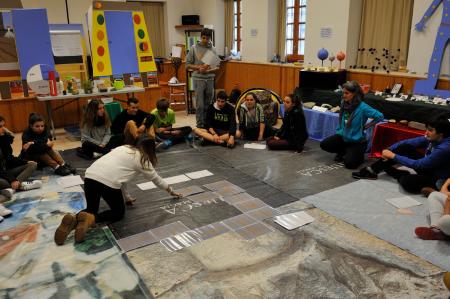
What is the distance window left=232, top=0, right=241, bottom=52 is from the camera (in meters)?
9.27

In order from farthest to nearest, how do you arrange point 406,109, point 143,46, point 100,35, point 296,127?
point 143,46, point 100,35, point 296,127, point 406,109

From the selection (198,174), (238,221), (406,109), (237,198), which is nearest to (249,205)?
(237,198)

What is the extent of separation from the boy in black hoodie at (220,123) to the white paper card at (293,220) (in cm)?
206

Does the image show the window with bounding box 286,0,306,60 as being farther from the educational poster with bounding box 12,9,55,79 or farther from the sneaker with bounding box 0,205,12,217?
the sneaker with bounding box 0,205,12,217

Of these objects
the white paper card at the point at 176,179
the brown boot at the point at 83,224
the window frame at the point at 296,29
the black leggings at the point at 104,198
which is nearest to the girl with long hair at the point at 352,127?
the white paper card at the point at 176,179

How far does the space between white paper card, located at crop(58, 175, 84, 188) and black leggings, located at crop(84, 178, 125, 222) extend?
1033 millimetres

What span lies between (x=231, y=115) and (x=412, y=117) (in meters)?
2.30

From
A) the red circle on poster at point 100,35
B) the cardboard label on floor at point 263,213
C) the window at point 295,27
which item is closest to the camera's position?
the cardboard label on floor at point 263,213

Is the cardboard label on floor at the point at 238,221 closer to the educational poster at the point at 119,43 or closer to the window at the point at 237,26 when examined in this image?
the educational poster at the point at 119,43

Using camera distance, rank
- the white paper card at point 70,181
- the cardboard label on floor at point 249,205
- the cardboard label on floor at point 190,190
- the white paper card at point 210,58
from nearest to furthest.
A: the cardboard label on floor at point 249,205
the cardboard label on floor at point 190,190
the white paper card at point 70,181
the white paper card at point 210,58

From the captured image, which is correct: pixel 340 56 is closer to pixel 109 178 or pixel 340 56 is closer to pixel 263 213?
pixel 263 213

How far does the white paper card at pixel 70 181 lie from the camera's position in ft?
12.7

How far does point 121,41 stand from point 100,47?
14.9 inches

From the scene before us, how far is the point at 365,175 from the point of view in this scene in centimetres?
399
